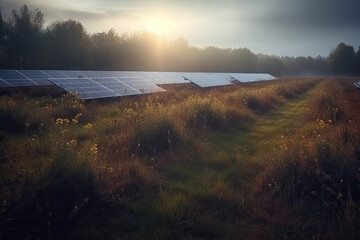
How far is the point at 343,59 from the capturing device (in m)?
89.1

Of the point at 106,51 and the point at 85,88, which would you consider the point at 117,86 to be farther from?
the point at 106,51

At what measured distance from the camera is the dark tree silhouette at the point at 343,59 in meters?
89.1

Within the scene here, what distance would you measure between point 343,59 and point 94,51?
248ft

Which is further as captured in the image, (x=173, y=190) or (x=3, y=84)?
(x=3, y=84)

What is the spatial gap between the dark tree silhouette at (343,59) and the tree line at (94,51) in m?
30.4


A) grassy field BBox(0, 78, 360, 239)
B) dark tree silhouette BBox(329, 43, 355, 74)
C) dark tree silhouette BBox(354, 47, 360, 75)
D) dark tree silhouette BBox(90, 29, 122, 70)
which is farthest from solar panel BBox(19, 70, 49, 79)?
dark tree silhouette BBox(354, 47, 360, 75)

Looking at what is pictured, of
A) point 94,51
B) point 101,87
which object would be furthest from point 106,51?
point 101,87

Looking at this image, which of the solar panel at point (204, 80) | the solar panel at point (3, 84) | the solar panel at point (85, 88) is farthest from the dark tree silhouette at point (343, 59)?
the solar panel at point (3, 84)

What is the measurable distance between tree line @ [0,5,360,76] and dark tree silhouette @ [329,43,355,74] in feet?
99.6

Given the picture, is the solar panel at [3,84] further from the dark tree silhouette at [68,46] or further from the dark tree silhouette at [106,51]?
the dark tree silhouette at [106,51]

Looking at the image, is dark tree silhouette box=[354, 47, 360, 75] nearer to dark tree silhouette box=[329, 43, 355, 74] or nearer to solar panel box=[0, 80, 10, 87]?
dark tree silhouette box=[329, 43, 355, 74]

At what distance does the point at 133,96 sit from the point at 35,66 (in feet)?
90.1

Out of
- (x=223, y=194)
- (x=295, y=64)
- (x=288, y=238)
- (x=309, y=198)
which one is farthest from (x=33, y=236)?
(x=295, y=64)

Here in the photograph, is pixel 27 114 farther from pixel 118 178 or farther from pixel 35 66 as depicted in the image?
pixel 35 66
